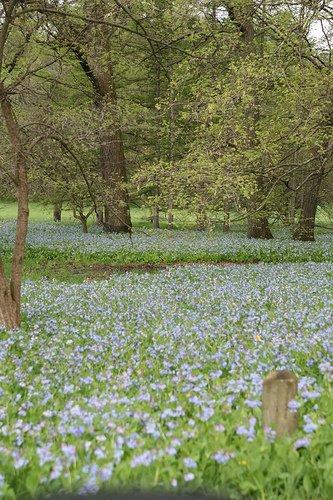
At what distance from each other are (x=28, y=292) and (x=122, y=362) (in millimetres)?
4919

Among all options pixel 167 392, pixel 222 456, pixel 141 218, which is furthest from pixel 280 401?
pixel 141 218

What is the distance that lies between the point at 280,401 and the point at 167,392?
53.7 inches

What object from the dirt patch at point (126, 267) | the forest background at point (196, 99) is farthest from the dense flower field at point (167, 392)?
the dirt patch at point (126, 267)

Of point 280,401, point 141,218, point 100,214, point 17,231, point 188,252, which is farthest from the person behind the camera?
point 100,214

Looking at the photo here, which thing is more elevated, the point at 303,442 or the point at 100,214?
the point at 100,214

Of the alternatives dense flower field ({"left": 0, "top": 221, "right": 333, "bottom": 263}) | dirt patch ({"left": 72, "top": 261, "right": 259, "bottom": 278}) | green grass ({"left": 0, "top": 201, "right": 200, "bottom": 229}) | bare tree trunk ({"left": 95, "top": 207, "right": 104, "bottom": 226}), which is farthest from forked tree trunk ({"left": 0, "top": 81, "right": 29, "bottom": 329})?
dense flower field ({"left": 0, "top": 221, "right": 333, "bottom": 263})

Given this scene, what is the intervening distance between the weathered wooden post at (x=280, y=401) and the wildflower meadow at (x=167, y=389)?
6cm

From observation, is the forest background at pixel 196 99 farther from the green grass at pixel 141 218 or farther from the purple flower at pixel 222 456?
the purple flower at pixel 222 456

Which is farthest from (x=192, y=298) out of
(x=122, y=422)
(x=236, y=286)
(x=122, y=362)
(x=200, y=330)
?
(x=122, y=422)

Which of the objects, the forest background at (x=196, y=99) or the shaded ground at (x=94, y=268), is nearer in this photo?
the forest background at (x=196, y=99)

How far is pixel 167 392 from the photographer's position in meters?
3.79

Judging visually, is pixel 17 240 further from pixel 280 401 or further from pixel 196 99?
pixel 196 99

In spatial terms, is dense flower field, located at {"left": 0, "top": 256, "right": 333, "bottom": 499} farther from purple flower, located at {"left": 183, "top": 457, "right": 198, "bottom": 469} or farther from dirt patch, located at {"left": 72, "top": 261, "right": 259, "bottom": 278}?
dirt patch, located at {"left": 72, "top": 261, "right": 259, "bottom": 278}

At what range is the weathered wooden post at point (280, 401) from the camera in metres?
2.66
